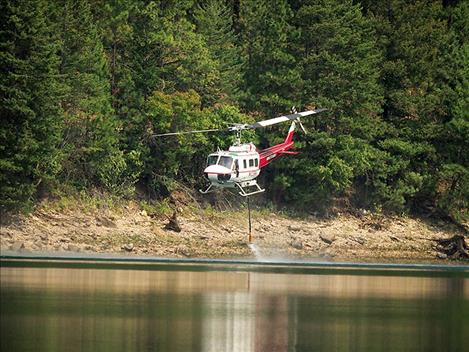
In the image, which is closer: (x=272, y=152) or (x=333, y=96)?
(x=272, y=152)

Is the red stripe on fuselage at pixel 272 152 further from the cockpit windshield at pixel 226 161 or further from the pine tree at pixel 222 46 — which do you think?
the pine tree at pixel 222 46

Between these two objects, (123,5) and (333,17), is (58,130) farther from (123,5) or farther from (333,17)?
(333,17)

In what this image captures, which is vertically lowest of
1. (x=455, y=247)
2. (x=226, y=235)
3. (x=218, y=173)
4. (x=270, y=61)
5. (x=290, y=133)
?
(x=455, y=247)

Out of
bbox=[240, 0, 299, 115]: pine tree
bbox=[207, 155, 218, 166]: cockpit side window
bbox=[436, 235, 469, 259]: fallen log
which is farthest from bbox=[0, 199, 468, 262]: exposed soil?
bbox=[240, 0, 299, 115]: pine tree

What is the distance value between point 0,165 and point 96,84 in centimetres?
968

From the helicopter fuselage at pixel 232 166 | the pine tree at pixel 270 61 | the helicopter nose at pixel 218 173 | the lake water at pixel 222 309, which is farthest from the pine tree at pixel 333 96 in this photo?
the helicopter nose at pixel 218 173

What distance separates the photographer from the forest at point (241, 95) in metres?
92.5

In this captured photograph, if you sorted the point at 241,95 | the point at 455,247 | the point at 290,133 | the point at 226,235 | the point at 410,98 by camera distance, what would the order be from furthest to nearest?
1. the point at 410,98
2. the point at 241,95
3. the point at 455,247
4. the point at 290,133
5. the point at 226,235

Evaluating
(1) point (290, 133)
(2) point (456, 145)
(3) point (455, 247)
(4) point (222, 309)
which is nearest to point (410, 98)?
(2) point (456, 145)

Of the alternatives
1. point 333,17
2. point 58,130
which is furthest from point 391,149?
point 58,130

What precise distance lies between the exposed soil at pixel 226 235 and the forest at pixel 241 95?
61.1 inches

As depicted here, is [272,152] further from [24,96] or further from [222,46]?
[24,96]

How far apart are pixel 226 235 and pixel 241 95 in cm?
1181

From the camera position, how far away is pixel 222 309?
6875 centimetres
